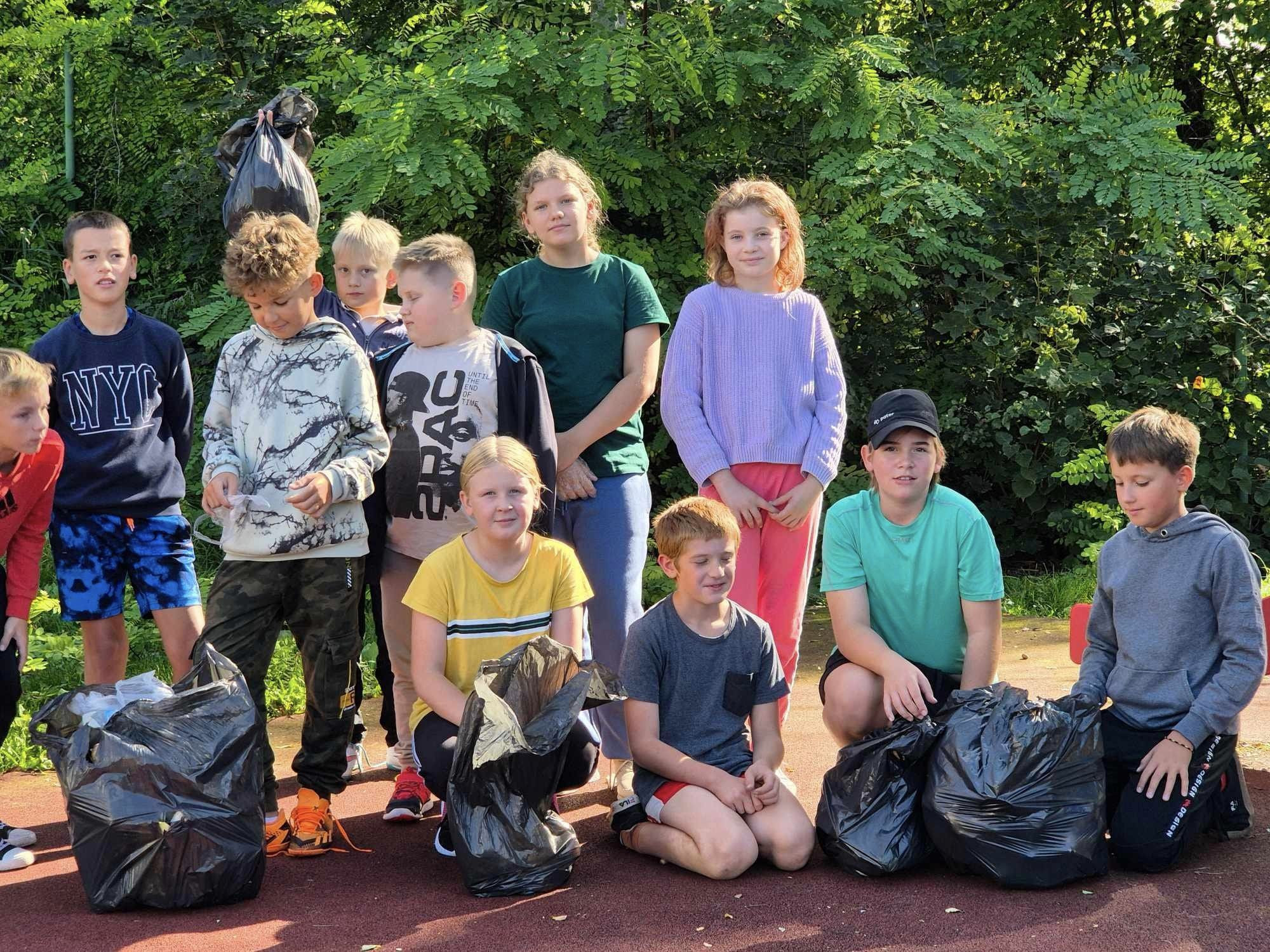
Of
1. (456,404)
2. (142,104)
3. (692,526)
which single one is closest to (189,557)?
(456,404)

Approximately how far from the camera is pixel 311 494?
12.0 feet

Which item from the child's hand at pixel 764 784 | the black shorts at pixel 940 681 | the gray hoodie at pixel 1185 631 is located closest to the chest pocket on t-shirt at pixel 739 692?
the child's hand at pixel 764 784

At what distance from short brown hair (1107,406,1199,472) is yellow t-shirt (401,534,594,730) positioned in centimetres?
167

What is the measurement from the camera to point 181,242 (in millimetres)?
8953

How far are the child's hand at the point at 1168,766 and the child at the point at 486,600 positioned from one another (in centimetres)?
156

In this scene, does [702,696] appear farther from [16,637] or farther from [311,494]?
[16,637]

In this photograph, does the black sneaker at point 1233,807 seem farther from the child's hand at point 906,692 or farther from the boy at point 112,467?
the boy at point 112,467

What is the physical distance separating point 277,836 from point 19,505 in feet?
4.20

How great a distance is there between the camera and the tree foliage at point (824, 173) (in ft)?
23.3

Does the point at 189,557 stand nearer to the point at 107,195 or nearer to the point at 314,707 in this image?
the point at 314,707

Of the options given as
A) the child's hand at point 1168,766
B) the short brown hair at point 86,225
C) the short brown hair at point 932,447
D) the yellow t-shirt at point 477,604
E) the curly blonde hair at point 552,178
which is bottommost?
the child's hand at point 1168,766

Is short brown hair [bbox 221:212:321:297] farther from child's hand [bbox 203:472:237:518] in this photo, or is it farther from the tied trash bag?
the tied trash bag

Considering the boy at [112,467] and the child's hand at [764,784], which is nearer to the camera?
the child's hand at [764,784]

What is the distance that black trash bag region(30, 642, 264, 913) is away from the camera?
3.27 meters
